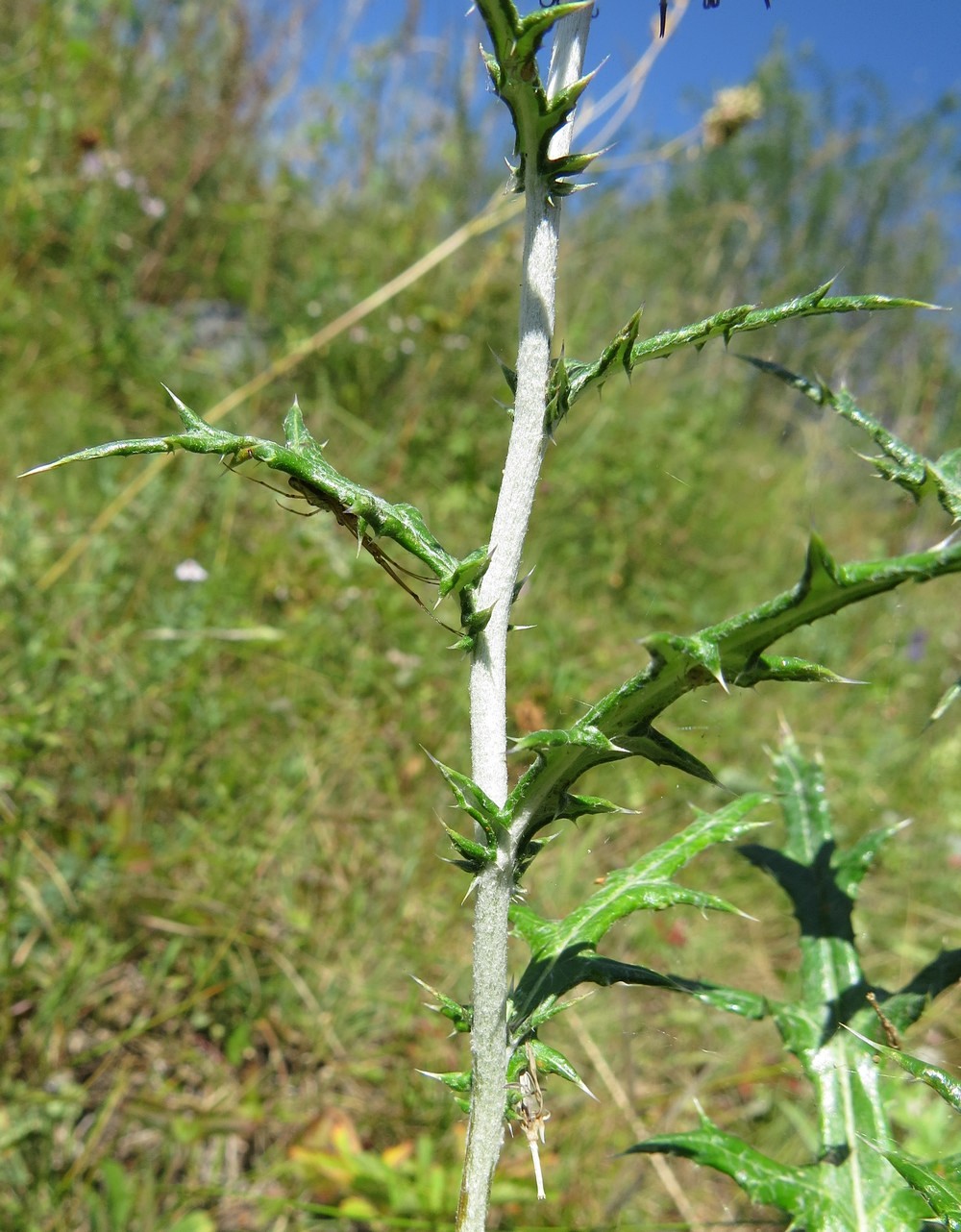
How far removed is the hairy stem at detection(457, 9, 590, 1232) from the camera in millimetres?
825

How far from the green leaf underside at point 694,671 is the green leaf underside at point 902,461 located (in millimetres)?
222

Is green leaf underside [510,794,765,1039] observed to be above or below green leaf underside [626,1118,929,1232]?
above

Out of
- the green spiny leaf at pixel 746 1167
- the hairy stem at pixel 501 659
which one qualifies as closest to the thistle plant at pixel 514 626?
the hairy stem at pixel 501 659

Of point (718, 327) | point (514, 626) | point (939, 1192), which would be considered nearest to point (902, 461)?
point (718, 327)

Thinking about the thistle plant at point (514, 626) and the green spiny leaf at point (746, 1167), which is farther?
the green spiny leaf at point (746, 1167)

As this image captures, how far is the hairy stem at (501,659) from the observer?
0.83 metres

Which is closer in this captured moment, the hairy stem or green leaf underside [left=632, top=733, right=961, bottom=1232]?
the hairy stem

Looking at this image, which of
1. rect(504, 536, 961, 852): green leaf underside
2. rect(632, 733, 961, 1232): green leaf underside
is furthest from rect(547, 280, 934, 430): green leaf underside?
rect(632, 733, 961, 1232): green leaf underside

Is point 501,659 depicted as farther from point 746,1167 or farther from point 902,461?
point 746,1167

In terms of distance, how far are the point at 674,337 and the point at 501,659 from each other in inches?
13.0

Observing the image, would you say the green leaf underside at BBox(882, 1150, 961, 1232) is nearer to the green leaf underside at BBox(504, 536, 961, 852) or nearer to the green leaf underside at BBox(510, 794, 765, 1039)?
the green leaf underside at BBox(510, 794, 765, 1039)

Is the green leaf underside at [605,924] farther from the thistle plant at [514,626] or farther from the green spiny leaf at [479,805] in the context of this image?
the green spiny leaf at [479,805]

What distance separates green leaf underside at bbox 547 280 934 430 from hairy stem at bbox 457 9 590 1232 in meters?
0.02

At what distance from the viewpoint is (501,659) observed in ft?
2.77
